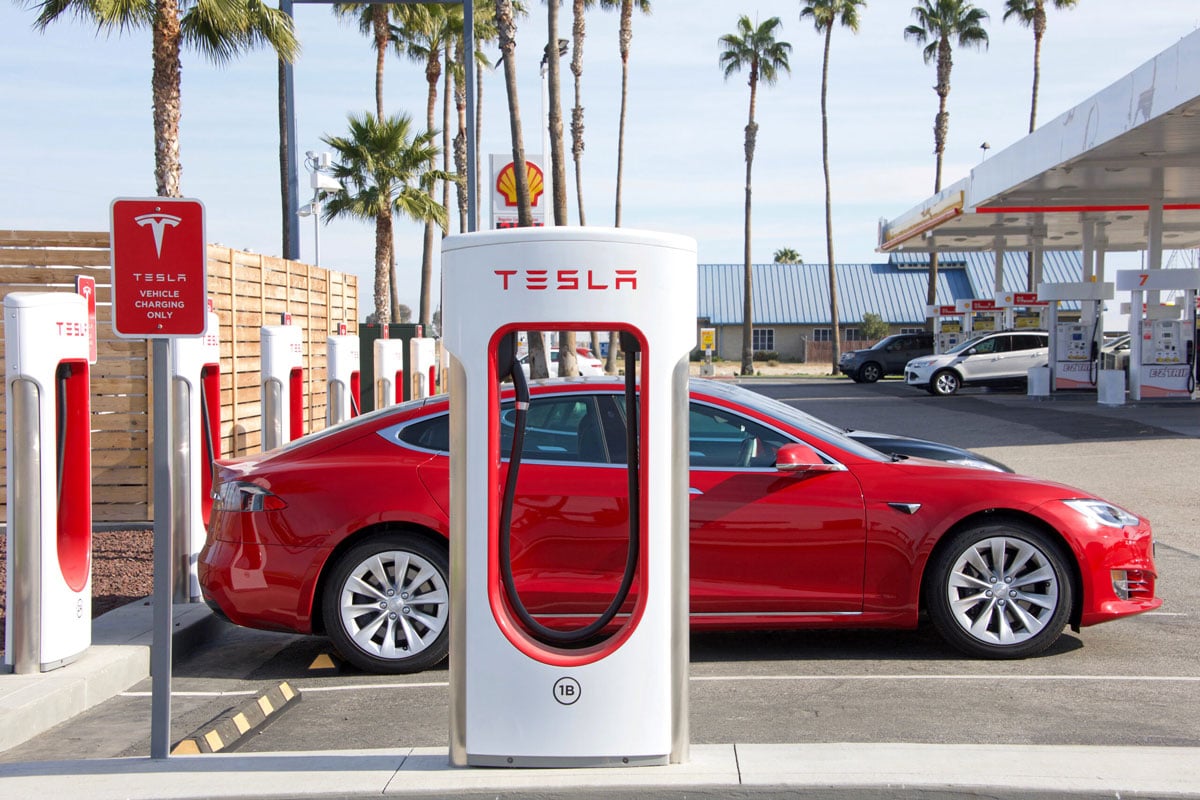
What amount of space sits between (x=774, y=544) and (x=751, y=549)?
0.40 ft

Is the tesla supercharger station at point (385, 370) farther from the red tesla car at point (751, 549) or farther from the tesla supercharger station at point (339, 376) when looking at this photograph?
the red tesla car at point (751, 549)

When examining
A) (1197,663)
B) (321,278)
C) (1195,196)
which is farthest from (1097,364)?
(1197,663)

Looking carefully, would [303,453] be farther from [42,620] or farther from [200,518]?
[200,518]

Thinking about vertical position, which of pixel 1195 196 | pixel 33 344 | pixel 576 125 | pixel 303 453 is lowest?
pixel 303 453

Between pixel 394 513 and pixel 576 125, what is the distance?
38.8m

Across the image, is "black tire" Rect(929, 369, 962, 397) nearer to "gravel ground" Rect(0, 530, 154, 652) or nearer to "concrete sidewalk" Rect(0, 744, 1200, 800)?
"gravel ground" Rect(0, 530, 154, 652)

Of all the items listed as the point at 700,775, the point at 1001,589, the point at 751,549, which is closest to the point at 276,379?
the point at 751,549

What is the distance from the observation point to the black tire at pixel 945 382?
32.7m

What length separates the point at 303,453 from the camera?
6605 millimetres

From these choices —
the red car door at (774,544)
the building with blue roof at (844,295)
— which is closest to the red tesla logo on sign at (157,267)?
the red car door at (774,544)

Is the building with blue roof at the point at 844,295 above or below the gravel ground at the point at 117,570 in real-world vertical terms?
above

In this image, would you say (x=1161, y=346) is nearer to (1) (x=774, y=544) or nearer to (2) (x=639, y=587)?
(1) (x=774, y=544)

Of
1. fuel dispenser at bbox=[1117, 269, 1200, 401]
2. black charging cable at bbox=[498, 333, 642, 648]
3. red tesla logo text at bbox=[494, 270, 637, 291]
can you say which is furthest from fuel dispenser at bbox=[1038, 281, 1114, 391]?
red tesla logo text at bbox=[494, 270, 637, 291]

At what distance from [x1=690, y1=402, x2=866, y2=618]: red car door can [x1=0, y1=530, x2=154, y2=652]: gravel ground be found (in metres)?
3.80
